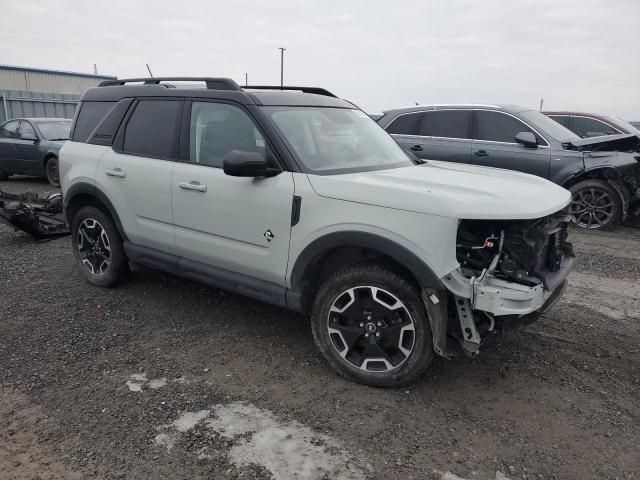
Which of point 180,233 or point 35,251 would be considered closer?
point 180,233

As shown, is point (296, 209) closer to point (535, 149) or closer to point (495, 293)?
point (495, 293)

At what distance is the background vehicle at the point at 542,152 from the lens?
290 inches

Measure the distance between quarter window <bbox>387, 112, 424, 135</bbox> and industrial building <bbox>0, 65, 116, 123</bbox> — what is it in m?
15.8

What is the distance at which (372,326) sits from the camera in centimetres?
317

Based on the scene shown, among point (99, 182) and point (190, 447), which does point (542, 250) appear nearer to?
point (190, 447)

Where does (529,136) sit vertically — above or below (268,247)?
above

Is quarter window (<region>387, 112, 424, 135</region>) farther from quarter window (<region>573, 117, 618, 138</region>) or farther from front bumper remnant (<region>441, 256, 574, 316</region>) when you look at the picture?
front bumper remnant (<region>441, 256, 574, 316</region>)

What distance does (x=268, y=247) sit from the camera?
11.5 feet

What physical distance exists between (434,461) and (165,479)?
135 cm

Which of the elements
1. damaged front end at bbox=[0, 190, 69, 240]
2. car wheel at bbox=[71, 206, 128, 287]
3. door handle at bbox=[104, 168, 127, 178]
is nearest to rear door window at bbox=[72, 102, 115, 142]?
door handle at bbox=[104, 168, 127, 178]

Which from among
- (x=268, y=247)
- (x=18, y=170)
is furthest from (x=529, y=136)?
(x=18, y=170)

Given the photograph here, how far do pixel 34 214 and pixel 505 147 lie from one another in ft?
22.3

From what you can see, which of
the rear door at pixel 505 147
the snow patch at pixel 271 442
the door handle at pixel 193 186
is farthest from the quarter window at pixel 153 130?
the rear door at pixel 505 147

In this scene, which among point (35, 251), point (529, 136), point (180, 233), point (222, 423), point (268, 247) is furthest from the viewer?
point (529, 136)
